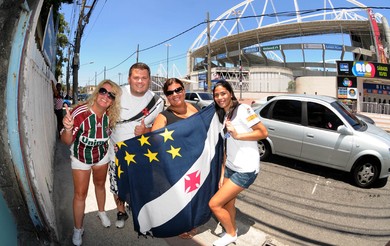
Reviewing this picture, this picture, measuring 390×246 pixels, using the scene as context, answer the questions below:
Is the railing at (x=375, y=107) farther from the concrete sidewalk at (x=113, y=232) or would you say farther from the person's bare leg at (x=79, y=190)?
the person's bare leg at (x=79, y=190)

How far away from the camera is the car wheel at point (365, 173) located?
5383mm

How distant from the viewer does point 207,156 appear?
9.78 feet

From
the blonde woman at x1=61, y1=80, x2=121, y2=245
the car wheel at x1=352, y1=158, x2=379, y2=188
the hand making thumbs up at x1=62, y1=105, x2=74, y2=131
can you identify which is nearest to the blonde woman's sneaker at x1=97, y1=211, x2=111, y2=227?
the blonde woman at x1=61, y1=80, x2=121, y2=245

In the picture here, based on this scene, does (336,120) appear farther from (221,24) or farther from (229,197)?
(221,24)

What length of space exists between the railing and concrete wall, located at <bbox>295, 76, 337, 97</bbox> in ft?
34.5

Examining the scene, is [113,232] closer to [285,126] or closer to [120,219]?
[120,219]

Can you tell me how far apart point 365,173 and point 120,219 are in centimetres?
480

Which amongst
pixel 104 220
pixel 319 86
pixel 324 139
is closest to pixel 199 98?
pixel 324 139

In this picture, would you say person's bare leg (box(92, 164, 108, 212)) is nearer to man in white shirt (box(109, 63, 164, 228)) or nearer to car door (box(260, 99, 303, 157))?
man in white shirt (box(109, 63, 164, 228))

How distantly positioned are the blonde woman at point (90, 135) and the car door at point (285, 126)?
4.52 metres

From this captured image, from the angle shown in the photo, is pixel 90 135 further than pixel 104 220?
No

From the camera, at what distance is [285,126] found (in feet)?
21.0

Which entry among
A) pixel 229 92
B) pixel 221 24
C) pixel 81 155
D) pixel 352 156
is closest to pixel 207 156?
pixel 229 92

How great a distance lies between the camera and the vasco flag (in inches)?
107
